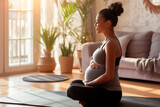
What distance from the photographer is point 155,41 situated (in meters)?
6.25

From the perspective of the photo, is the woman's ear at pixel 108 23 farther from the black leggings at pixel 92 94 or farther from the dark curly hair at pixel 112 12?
the black leggings at pixel 92 94

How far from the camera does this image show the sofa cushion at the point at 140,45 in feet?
20.9

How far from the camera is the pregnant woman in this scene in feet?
11.8

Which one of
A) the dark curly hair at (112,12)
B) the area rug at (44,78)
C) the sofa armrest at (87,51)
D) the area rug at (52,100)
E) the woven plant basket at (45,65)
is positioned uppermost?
the dark curly hair at (112,12)

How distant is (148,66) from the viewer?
563 cm

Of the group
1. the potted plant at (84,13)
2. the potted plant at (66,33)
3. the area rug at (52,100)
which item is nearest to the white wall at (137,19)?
the potted plant at (84,13)

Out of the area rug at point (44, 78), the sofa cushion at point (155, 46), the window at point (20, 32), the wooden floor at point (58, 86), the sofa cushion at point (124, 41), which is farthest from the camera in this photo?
the window at point (20, 32)

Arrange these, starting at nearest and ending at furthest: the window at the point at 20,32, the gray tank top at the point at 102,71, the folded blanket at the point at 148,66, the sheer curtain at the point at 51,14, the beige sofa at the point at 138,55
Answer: the gray tank top at the point at 102,71
the folded blanket at the point at 148,66
the beige sofa at the point at 138,55
the window at the point at 20,32
the sheer curtain at the point at 51,14

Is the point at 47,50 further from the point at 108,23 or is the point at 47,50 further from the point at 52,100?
the point at 108,23

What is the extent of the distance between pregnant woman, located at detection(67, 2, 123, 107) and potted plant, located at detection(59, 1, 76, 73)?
10.1ft

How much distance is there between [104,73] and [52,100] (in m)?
0.93

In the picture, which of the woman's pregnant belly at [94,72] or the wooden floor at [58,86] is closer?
the woman's pregnant belly at [94,72]

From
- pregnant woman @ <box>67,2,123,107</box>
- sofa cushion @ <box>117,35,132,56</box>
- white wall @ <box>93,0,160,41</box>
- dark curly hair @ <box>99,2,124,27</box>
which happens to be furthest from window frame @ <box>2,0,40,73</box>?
dark curly hair @ <box>99,2,124,27</box>

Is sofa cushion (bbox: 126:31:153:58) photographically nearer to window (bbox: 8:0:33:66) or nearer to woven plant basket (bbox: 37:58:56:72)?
woven plant basket (bbox: 37:58:56:72)
